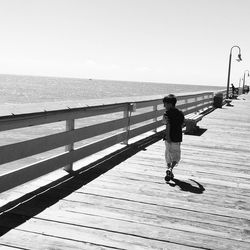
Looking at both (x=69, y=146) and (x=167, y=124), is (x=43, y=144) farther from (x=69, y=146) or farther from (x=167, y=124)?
(x=167, y=124)

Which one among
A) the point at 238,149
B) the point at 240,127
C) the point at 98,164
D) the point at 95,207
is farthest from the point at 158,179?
the point at 240,127

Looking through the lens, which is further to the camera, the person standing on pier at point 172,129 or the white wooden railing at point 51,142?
the person standing on pier at point 172,129

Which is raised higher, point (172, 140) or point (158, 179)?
point (172, 140)

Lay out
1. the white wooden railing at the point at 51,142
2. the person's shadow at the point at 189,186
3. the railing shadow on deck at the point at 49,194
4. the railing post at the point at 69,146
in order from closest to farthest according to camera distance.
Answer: the railing shadow on deck at the point at 49,194 → the white wooden railing at the point at 51,142 → the person's shadow at the point at 189,186 → the railing post at the point at 69,146

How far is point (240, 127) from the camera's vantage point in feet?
51.5

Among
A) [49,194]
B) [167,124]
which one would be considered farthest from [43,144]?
[167,124]

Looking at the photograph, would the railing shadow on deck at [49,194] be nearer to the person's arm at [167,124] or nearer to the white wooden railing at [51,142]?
the white wooden railing at [51,142]

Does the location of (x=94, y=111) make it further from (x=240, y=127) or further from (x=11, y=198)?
(x=240, y=127)

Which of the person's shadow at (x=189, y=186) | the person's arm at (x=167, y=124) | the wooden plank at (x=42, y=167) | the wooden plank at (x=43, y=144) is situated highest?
the person's arm at (x=167, y=124)

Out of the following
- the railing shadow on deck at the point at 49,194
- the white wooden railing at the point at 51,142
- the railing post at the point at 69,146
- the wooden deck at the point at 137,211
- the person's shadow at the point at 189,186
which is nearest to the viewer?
the wooden deck at the point at 137,211

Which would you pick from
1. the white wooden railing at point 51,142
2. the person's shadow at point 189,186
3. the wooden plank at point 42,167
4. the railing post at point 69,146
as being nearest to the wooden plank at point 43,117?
the white wooden railing at point 51,142

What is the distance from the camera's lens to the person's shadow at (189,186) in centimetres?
595

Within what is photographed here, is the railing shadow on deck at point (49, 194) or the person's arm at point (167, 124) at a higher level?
the person's arm at point (167, 124)

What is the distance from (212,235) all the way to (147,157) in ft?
13.8
